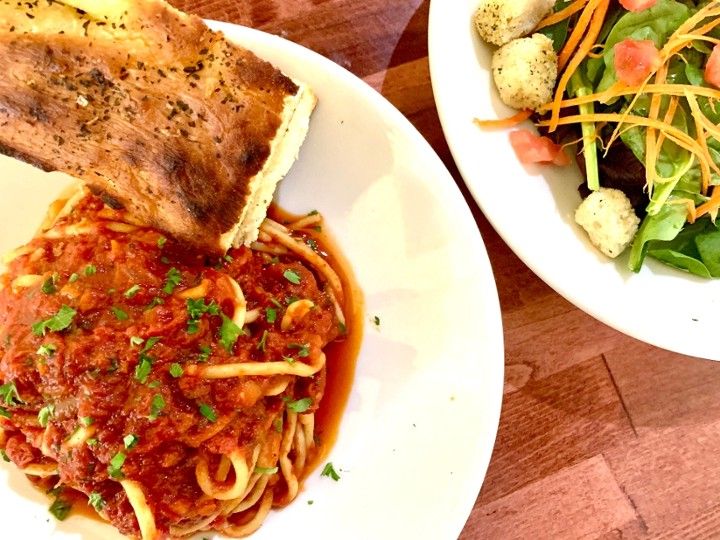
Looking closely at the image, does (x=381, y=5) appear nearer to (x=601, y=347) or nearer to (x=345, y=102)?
(x=345, y=102)

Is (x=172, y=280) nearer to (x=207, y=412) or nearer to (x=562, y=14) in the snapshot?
(x=207, y=412)

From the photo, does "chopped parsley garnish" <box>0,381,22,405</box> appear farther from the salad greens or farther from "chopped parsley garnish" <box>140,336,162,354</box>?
the salad greens

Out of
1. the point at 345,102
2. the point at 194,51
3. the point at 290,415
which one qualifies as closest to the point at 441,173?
the point at 345,102

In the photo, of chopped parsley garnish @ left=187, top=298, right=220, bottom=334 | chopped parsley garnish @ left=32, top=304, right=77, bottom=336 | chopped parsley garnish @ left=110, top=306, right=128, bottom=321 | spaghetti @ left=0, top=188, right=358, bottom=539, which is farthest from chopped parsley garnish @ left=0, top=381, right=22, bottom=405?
chopped parsley garnish @ left=187, top=298, right=220, bottom=334

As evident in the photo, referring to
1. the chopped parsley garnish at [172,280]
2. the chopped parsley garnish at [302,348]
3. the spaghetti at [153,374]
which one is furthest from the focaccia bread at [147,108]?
the chopped parsley garnish at [302,348]

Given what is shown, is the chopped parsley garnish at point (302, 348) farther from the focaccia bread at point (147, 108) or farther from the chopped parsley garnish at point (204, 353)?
the focaccia bread at point (147, 108)

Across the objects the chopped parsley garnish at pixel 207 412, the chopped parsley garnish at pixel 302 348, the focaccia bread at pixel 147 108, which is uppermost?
the focaccia bread at pixel 147 108
